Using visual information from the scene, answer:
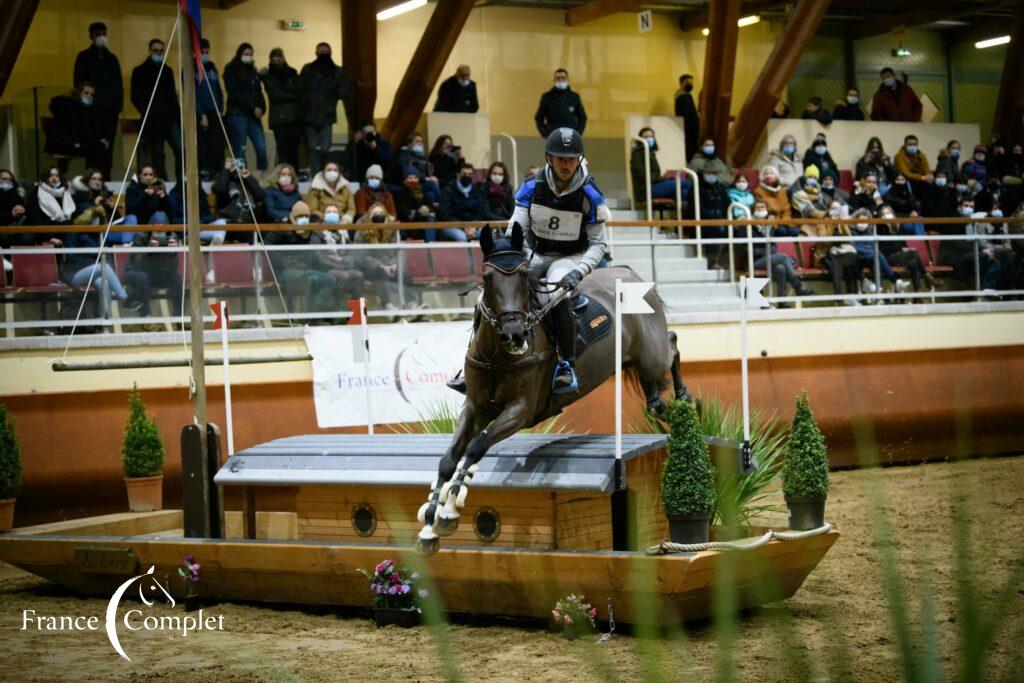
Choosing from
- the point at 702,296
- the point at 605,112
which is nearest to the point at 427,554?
the point at 702,296

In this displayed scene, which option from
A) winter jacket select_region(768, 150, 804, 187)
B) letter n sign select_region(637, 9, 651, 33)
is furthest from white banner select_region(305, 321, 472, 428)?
letter n sign select_region(637, 9, 651, 33)

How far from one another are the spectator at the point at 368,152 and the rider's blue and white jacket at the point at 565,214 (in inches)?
303

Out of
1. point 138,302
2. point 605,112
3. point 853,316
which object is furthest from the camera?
point 605,112

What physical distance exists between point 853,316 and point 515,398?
7305 millimetres

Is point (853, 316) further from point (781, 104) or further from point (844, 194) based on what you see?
point (781, 104)

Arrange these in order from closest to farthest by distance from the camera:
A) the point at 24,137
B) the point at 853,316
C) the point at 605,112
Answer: the point at 853,316 < the point at 24,137 < the point at 605,112

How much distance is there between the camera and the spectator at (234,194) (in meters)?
11.8

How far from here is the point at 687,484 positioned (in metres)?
6.23

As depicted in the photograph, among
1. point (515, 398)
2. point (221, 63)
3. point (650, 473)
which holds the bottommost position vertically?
point (650, 473)

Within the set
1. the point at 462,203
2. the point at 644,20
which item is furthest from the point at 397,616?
the point at 644,20

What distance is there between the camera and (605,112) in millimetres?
19828

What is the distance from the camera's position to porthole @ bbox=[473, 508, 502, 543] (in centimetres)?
695

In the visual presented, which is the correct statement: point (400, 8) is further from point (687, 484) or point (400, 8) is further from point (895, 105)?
point (687, 484)

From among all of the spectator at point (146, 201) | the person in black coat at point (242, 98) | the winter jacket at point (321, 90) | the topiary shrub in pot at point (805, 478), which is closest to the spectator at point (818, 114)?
the winter jacket at point (321, 90)
